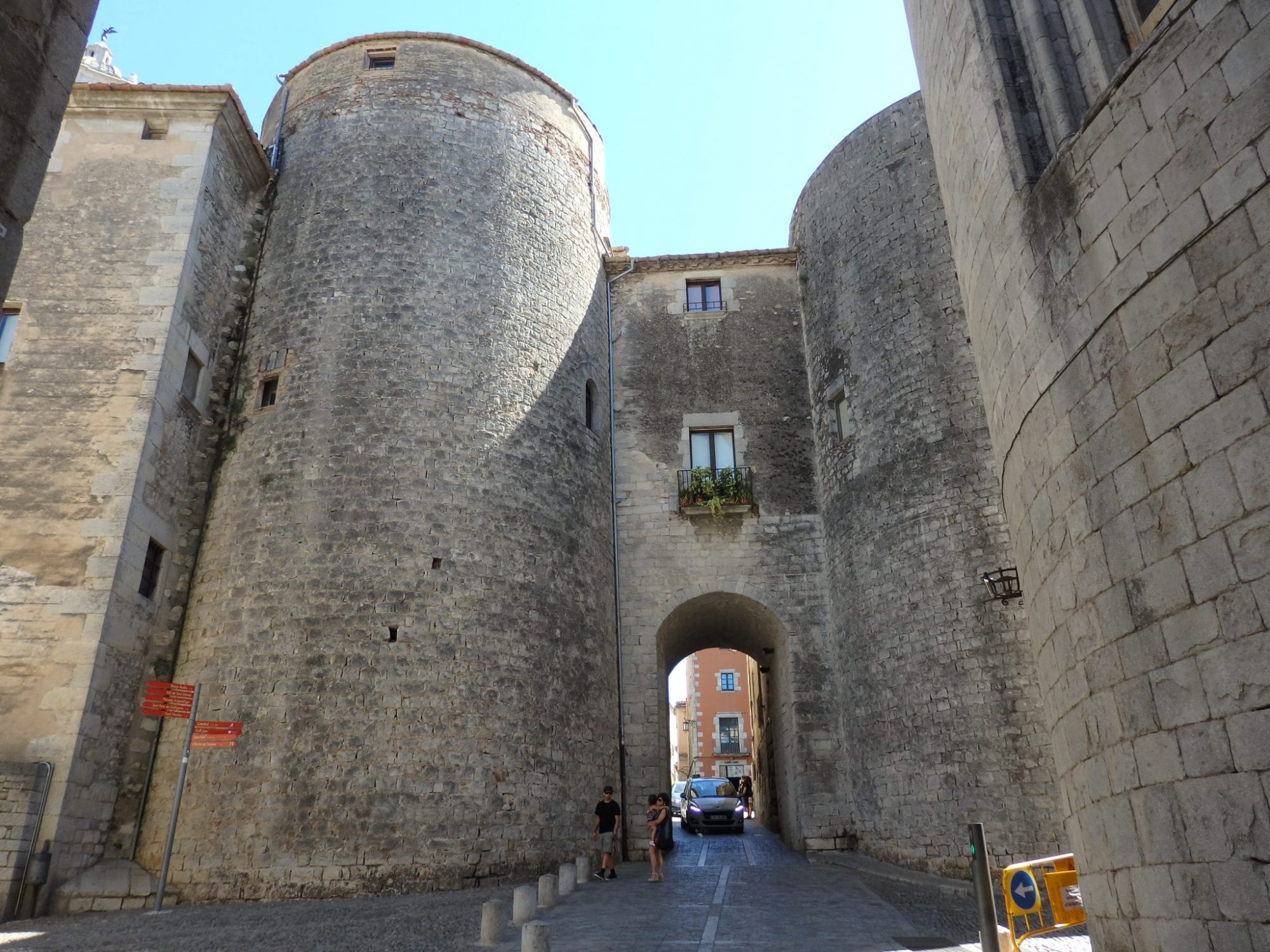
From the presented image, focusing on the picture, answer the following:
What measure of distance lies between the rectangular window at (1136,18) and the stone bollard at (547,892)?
8.86 m

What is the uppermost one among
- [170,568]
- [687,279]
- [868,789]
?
[687,279]

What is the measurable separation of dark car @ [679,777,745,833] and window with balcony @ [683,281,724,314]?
1092 cm

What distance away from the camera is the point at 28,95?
3.21 metres

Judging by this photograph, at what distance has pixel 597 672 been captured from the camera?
13.7m

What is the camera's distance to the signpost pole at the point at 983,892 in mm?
5219

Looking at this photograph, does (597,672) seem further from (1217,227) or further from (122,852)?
(1217,227)

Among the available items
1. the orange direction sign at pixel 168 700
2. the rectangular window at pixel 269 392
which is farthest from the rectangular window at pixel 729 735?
the orange direction sign at pixel 168 700

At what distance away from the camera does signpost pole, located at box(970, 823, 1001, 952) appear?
5219 mm

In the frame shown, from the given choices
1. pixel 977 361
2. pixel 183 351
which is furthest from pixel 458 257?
pixel 977 361

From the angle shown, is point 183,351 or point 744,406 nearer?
point 183,351

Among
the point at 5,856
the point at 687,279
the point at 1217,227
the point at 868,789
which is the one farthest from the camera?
the point at 687,279

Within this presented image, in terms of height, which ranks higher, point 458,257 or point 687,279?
point 687,279

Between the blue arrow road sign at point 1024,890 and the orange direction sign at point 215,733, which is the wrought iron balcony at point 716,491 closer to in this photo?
the orange direction sign at point 215,733

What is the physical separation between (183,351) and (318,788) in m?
6.47
